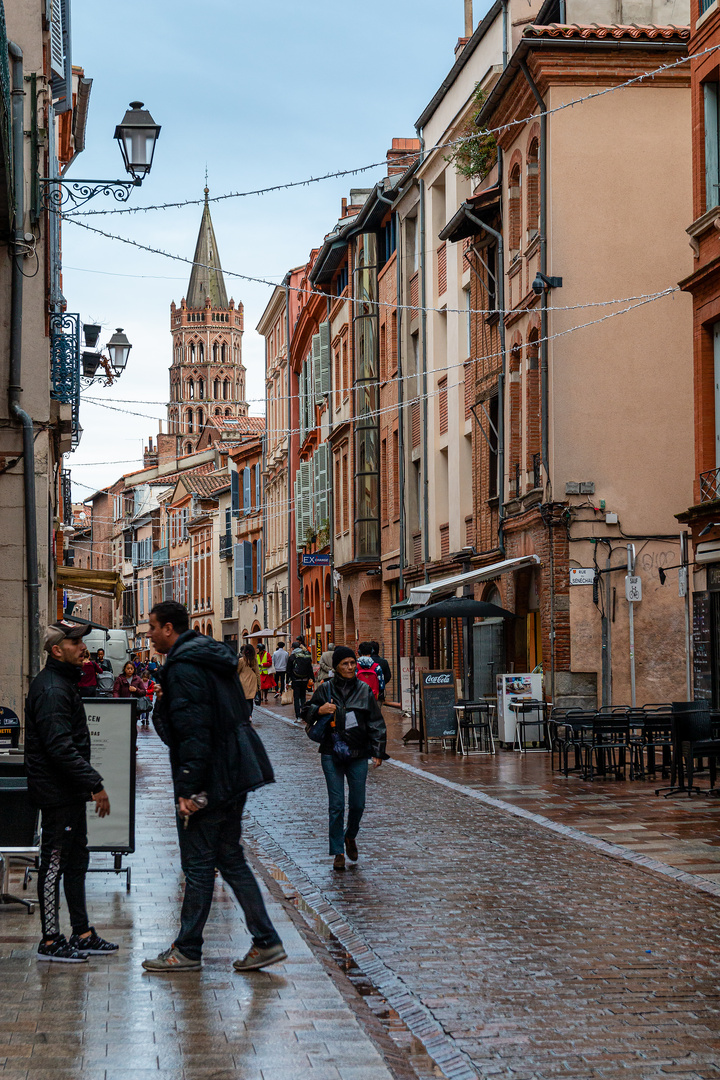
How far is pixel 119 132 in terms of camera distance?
14695 millimetres

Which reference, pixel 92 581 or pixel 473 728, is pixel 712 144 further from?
pixel 92 581

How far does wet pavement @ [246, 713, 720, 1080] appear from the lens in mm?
6027

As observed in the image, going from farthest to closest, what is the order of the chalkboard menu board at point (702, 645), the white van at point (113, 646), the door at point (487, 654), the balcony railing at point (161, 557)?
the balcony railing at point (161, 557) < the white van at point (113, 646) < the door at point (487, 654) < the chalkboard menu board at point (702, 645)

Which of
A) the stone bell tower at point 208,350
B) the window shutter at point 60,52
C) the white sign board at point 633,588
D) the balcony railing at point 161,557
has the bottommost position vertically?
the white sign board at point 633,588

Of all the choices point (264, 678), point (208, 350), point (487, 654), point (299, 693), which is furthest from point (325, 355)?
point (208, 350)

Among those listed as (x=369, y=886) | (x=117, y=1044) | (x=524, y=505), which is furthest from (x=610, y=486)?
(x=117, y=1044)

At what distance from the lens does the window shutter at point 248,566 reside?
247ft

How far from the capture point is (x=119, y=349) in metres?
25.2

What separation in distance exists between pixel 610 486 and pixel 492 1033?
61.6 feet

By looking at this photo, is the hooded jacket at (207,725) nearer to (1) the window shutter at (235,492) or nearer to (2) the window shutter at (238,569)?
(2) the window shutter at (238,569)

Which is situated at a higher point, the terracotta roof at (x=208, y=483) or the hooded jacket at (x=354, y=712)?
the terracotta roof at (x=208, y=483)

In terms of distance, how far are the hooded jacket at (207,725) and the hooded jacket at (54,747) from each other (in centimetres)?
62

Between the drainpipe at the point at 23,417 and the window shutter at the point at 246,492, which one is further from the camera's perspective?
the window shutter at the point at 246,492

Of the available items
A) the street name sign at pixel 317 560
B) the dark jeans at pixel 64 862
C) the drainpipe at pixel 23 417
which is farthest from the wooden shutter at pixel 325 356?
the dark jeans at pixel 64 862
